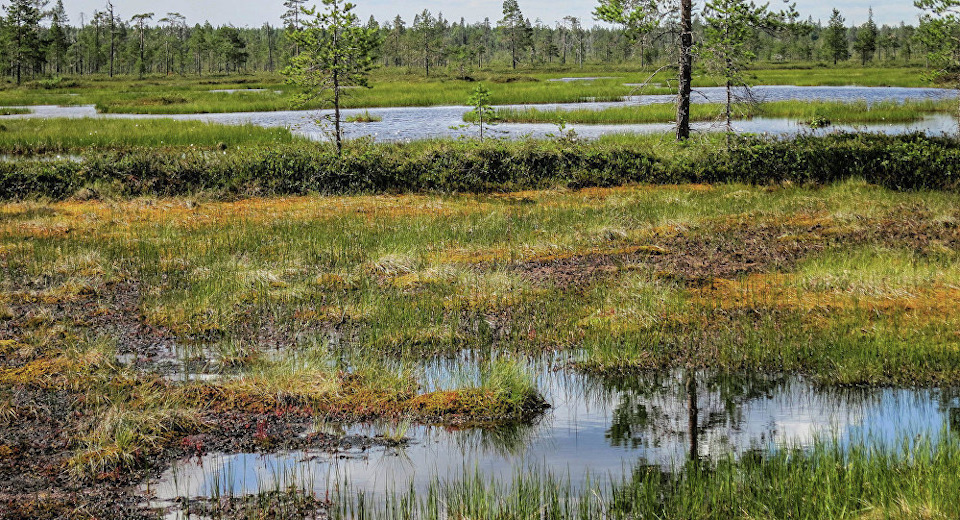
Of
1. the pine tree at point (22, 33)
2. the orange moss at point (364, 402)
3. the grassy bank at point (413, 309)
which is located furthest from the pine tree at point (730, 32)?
the pine tree at point (22, 33)

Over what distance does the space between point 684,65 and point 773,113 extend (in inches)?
787

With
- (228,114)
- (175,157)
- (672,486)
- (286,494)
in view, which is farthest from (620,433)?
(228,114)

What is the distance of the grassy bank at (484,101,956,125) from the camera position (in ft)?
133

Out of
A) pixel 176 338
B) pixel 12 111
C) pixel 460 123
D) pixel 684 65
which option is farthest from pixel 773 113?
pixel 12 111

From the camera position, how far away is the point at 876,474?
19.8 ft

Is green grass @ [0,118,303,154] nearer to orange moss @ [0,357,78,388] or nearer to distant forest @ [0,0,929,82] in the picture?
orange moss @ [0,357,78,388]

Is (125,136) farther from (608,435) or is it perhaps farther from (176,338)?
(608,435)

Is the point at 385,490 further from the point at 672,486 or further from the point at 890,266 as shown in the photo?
the point at 890,266

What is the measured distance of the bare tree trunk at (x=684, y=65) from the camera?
25078mm

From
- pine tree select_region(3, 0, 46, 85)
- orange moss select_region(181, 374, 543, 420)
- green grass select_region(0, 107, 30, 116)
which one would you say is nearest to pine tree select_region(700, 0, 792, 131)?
orange moss select_region(181, 374, 543, 420)

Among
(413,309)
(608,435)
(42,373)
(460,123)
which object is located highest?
(460,123)

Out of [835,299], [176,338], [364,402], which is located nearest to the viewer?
[364,402]

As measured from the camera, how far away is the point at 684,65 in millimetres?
25188

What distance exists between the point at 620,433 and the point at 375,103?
47934 millimetres
